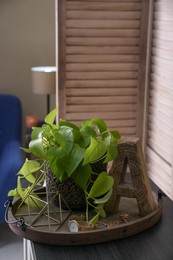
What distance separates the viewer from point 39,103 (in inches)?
123

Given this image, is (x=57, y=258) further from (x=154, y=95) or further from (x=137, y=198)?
(x=154, y=95)

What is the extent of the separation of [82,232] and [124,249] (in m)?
0.11

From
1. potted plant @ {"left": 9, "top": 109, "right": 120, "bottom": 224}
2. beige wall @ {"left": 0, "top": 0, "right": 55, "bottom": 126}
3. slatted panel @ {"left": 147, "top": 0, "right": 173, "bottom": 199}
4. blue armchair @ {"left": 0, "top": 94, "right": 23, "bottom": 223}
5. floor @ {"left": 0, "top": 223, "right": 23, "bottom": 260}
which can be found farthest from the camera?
beige wall @ {"left": 0, "top": 0, "right": 55, "bottom": 126}

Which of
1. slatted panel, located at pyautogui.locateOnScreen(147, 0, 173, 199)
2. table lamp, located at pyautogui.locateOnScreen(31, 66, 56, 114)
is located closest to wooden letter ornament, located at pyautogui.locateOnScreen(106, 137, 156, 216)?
slatted panel, located at pyautogui.locateOnScreen(147, 0, 173, 199)

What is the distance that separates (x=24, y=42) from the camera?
9.89 feet

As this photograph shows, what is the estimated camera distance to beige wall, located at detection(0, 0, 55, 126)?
9.72 ft

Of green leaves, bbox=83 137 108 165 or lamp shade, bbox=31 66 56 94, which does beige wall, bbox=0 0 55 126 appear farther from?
green leaves, bbox=83 137 108 165

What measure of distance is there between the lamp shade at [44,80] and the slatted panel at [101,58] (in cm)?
41

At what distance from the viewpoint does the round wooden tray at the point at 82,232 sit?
113 centimetres

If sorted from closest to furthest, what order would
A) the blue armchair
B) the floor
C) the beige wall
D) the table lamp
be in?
1. the floor
2. the blue armchair
3. the table lamp
4. the beige wall

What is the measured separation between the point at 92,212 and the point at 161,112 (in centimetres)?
111

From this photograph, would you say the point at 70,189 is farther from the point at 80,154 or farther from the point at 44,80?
the point at 44,80

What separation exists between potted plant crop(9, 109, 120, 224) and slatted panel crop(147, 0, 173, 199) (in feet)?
3.17

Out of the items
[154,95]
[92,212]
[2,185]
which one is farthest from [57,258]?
[154,95]
